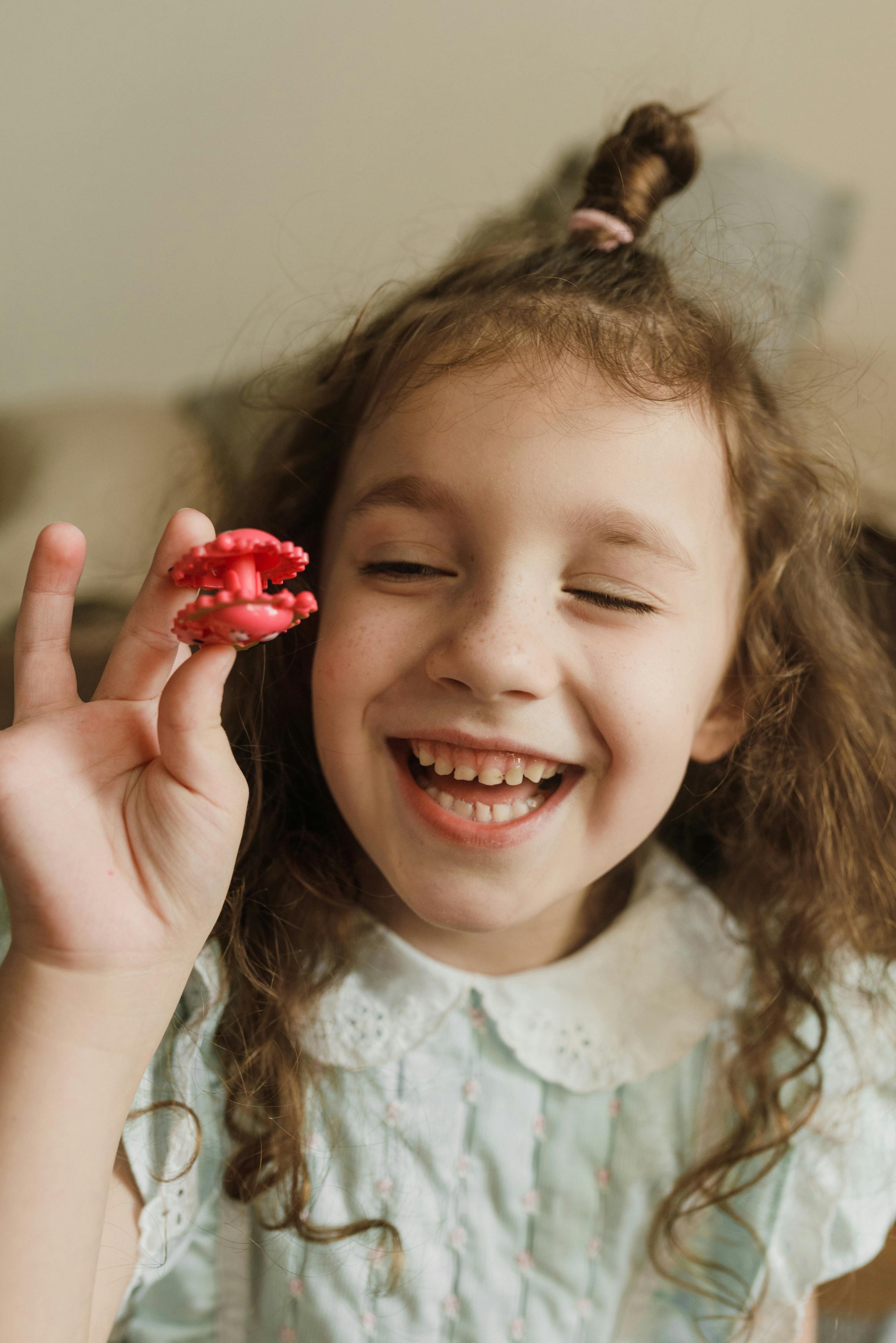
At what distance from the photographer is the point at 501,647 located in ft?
2.65

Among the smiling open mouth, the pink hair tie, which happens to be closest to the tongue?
the smiling open mouth

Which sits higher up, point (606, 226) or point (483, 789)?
point (606, 226)

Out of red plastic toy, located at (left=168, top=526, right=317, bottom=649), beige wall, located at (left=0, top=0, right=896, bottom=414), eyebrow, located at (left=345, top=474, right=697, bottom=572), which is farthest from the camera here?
beige wall, located at (left=0, top=0, right=896, bottom=414)

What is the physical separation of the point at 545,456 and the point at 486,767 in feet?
0.82

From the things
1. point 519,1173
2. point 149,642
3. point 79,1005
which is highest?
point 149,642

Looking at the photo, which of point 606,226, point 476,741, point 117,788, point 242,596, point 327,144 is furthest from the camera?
point 327,144

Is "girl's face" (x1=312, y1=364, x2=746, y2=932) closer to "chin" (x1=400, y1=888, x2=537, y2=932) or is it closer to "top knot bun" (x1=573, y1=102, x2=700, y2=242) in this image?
"chin" (x1=400, y1=888, x2=537, y2=932)

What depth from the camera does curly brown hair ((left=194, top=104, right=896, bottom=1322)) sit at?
0.95 m

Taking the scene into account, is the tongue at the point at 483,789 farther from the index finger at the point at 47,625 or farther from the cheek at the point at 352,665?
the index finger at the point at 47,625

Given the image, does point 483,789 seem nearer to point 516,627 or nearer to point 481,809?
point 481,809

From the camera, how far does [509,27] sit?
1134 mm

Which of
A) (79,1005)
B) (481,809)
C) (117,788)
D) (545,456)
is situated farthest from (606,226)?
(79,1005)

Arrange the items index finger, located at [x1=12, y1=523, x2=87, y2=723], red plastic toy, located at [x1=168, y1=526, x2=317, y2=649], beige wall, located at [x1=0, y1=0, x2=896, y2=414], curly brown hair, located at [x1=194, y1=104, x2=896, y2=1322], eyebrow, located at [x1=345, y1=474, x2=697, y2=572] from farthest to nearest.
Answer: beige wall, located at [x1=0, y1=0, x2=896, y2=414]
curly brown hair, located at [x1=194, y1=104, x2=896, y2=1322]
eyebrow, located at [x1=345, y1=474, x2=697, y2=572]
index finger, located at [x1=12, y1=523, x2=87, y2=723]
red plastic toy, located at [x1=168, y1=526, x2=317, y2=649]

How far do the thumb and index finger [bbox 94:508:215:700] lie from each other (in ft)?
0.14
